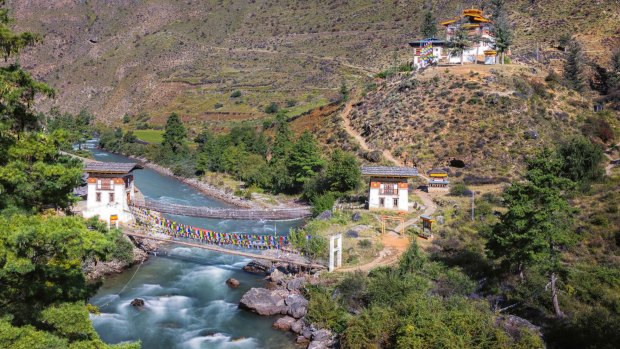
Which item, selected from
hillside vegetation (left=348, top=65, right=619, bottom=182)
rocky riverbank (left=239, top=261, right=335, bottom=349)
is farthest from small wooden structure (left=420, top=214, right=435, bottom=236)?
hillside vegetation (left=348, top=65, right=619, bottom=182)

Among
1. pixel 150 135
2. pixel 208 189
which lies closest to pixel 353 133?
pixel 208 189

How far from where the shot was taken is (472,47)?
2790 inches

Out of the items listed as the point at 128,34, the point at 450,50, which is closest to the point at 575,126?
the point at 450,50

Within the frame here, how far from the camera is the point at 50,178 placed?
12.9 metres

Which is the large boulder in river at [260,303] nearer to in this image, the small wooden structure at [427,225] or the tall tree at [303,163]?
the small wooden structure at [427,225]

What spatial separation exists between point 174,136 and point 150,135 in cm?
1931

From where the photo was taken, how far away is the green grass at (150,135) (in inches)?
3617

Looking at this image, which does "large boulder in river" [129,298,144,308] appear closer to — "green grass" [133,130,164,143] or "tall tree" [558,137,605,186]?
"tall tree" [558,137,605,186]

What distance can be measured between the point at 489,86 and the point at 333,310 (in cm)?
4588

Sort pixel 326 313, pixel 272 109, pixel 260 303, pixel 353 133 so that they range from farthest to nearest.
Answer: pixel 272 109 < pixel 353 133 < pixel 260 303 < pixel 326 313

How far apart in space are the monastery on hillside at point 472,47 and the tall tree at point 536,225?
1832 inches

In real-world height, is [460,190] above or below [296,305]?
above

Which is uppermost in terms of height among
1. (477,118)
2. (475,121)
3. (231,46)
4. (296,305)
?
(231,46)

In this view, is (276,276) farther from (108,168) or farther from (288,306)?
(108,168)
